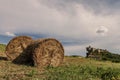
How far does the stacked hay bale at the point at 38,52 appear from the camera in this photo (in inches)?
949

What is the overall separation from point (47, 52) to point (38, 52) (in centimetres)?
93

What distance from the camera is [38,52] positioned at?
945 inches

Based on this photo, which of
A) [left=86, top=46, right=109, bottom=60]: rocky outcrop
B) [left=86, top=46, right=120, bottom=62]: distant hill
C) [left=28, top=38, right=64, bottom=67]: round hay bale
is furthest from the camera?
[left=86, top=46, right=109, bottom=60]: rocky outcrop

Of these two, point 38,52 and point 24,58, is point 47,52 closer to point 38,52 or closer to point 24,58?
point 38,52

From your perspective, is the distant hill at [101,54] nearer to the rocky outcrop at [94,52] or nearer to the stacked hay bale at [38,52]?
the rocky outcrop at [94,52]

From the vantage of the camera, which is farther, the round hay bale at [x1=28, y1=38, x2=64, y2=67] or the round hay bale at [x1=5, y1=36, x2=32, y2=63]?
the round hay bale at [x1=5, y1=36, x2=32, y2=63]

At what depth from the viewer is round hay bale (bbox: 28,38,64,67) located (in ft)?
78.8

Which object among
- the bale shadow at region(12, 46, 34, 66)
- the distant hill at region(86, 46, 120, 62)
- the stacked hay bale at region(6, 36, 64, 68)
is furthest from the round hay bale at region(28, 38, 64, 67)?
the distant hill at region(86, 46, 120, 62)

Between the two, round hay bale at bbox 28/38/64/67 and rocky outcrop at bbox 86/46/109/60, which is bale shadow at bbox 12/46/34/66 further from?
rocky outcrop at bbox 86/46/109/60

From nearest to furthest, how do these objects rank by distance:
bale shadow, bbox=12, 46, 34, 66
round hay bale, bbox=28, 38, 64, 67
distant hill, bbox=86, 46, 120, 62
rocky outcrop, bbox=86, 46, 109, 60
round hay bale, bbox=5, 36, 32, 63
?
round hay bale, bbox=28, 38, 64, 67, bale shadow, bbox=12, 46, 34, 66, round hay bale, bbox=5, 36, 32, 63, distant hill, bbox=86, 46, 120, 62, rocky outcrop, bbox=86, 46, 109, 60

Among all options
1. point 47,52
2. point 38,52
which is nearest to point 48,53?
point 47,52

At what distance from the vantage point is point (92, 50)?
125 feet

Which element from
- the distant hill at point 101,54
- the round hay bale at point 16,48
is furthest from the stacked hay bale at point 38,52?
the distant hill at point 101,54

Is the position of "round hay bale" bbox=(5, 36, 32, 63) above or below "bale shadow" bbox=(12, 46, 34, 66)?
above
